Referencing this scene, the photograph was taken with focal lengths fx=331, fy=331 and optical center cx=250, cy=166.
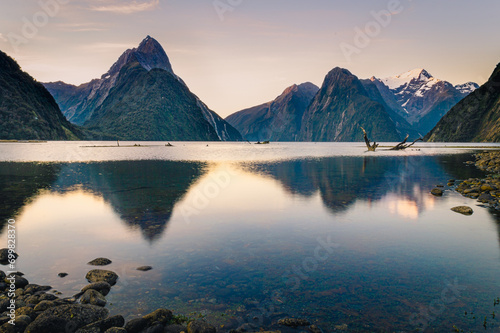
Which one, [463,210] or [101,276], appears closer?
[101,276]

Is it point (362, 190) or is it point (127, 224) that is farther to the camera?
point (362, 190)

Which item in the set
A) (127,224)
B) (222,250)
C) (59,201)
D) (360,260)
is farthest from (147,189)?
(360,260)

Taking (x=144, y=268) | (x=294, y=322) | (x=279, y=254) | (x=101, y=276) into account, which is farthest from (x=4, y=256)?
(x=294, y=322)

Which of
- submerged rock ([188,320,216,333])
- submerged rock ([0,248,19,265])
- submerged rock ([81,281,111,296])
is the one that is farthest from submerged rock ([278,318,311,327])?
submerged rock ([0,248,19,265])

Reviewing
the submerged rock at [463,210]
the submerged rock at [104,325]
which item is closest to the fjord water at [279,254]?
the submerged rock at [463,210]

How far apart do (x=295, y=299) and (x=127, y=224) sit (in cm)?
1326

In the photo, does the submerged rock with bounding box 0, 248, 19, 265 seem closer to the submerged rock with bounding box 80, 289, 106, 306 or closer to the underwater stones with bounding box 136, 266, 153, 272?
the underwater stones with bounding box 136, 266, 153, 272

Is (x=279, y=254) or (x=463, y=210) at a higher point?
(x=463, y=210)

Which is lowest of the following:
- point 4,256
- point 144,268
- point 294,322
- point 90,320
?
point 294,322

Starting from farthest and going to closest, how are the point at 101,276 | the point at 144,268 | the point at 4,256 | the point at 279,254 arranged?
the point at 279,254 → the point at 4,256 → the point at 144,268 → the point at 101,276

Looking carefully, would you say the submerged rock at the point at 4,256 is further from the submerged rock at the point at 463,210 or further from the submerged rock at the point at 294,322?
the submerged rock at the point at 463,210

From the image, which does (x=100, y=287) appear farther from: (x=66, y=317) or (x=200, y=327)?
(x=200, y=327)

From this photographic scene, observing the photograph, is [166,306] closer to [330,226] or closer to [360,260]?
[360,260]

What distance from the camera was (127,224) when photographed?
2056cm
